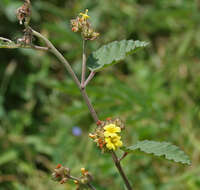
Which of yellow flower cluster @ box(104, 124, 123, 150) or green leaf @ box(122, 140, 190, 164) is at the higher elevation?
yellow flower cluster @ box(104, 124, 123, 150)

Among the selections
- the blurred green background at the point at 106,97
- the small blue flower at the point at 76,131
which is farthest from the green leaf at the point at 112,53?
the small blue flower at the point at 76,131

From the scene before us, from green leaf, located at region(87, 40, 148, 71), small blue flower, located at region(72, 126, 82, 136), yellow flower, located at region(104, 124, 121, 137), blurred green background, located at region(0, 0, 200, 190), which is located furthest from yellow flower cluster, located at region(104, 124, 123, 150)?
small blue flower, located at region(72, 126, 82, 136)

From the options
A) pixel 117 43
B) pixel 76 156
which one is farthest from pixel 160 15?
pixel 117 43

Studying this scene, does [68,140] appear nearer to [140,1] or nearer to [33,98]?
[33,98]

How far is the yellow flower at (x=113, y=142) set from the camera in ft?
3.05

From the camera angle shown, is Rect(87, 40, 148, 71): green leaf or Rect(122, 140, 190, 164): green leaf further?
Rect(87, 40, 148, 71): green leaf

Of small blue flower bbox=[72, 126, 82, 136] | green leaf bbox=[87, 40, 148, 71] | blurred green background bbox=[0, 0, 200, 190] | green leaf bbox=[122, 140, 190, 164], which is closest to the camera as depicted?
green leaf bbox=[122, 140, 190, 164]

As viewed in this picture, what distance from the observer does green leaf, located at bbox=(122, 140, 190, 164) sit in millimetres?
852

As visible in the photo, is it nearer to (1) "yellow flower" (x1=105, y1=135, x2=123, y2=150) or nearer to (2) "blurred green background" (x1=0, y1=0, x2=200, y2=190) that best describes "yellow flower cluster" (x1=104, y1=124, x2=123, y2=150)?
(1) "yellow flower" (x1=105, y1=135, x2=123, y2=150)

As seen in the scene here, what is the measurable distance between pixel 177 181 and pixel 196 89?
852 mm

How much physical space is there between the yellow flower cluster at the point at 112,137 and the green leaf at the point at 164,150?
27mm

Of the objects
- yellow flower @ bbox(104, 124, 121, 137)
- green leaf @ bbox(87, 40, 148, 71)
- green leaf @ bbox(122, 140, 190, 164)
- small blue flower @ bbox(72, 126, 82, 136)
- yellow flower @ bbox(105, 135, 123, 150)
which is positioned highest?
small blue flower @ bbox(72, 126, 82, 136)

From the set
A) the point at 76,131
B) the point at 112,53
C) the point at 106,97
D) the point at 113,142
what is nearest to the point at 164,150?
the point at 113,142

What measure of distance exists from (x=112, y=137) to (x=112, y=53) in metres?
0.27
